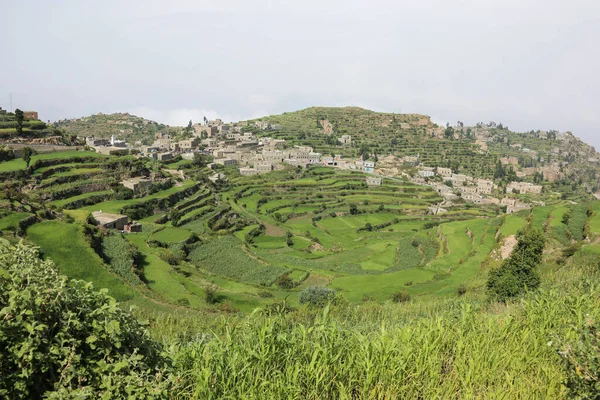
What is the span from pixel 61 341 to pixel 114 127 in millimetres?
149870

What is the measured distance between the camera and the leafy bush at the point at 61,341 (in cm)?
179

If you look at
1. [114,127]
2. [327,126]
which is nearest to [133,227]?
[327,126]

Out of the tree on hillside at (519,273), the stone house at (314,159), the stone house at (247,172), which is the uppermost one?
the stone house at (314,159)

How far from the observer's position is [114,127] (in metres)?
133

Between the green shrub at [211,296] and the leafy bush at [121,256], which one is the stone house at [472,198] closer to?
the green shrub at [211,296]

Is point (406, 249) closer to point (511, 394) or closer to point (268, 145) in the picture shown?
point (511, 394)

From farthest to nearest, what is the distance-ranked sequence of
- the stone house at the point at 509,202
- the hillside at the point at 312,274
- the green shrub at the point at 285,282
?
the stone house at the point at 509,202 < the green shrub at the point at 285,282 < the hillside at the point at 312,274

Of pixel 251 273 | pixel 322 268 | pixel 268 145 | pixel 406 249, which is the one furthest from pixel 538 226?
pixel 268 145

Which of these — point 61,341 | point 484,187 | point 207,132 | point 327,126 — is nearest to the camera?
point 61,341

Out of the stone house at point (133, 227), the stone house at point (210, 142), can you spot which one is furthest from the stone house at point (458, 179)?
the stone house at point (133, 227)

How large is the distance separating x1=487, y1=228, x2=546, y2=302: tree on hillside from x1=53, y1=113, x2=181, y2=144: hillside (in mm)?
109168

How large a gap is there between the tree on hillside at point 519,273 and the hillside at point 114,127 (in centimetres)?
10917

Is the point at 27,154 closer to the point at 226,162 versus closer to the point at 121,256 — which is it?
the point at 121,256

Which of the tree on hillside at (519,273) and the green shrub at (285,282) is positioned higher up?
the tree on hillside at (519,273)
